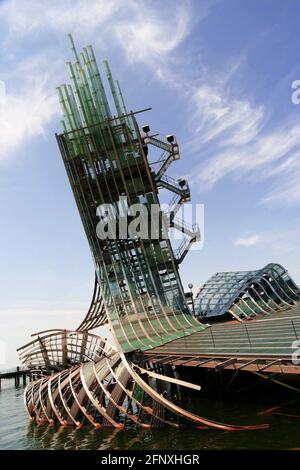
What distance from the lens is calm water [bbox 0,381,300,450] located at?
543 inches

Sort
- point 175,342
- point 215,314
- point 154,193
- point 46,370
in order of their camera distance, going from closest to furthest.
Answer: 1. point 175,342
2. point 46,370
3. point 154,193
4. point 215,314

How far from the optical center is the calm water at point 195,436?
1380cm

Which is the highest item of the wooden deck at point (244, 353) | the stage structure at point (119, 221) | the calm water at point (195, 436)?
the stage structure at point (119, 221)

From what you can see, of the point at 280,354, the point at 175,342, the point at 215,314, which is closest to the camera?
the point at 280,354

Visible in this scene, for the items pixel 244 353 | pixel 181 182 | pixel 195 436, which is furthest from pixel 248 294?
pixel 195 436

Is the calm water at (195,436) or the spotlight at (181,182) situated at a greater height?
the spotlight at (181,182)

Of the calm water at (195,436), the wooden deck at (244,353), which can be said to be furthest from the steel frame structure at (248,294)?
the calm water at (195,436)

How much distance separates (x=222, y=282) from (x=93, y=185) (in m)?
24.9

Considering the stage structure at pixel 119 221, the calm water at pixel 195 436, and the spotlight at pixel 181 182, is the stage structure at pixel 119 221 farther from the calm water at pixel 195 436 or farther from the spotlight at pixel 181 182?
the calm water at pixel 195 436
